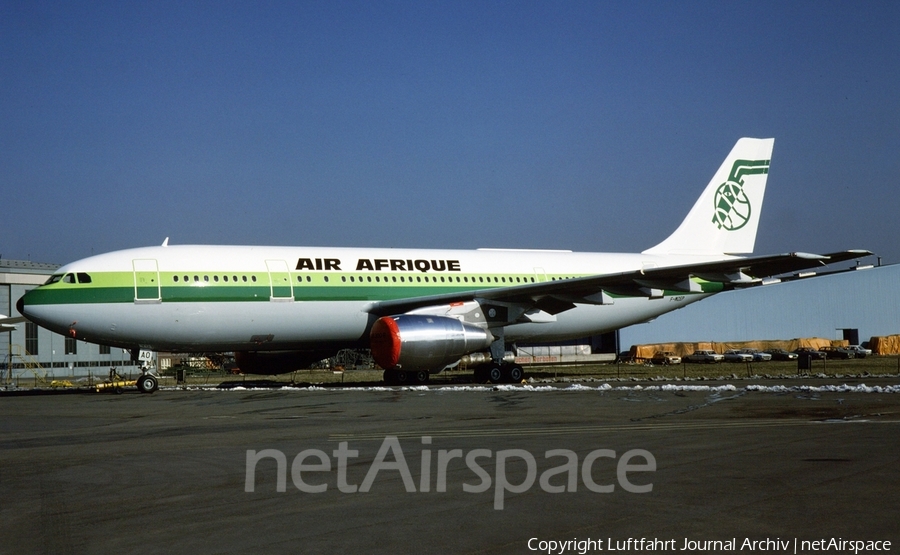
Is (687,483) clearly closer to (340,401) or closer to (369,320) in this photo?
(340,401)

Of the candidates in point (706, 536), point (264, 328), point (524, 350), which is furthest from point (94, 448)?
point (524, 350)

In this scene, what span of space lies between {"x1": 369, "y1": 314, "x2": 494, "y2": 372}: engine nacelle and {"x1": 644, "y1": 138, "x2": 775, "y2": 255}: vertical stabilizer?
12044 mm

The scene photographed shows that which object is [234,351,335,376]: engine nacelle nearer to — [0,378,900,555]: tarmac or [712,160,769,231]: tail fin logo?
[0,378,900,555]: tarmac

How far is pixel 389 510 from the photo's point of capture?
261 inches

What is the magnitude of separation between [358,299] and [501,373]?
16.4 ft

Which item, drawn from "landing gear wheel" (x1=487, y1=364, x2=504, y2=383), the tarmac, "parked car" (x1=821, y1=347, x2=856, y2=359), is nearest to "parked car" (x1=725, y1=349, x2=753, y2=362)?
"parked car" (x1=821, y1=347, x2=856, y2=359)

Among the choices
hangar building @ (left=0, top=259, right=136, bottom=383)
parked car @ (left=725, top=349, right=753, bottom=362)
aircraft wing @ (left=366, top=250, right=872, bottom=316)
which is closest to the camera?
aircraft wing @ (left=366, top=250, right=872, bottom=316)

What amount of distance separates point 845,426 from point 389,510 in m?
7.82

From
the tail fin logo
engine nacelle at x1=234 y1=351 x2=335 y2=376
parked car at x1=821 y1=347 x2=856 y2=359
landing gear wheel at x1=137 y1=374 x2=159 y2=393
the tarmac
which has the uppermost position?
the tail fin logo

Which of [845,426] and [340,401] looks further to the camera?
[340,401]

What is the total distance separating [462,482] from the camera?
25.5 ft

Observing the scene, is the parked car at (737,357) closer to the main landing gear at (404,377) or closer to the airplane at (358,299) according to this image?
the airplane at (358,299)

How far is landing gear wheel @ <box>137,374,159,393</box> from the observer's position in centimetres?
2462

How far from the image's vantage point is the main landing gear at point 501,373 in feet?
90.6
